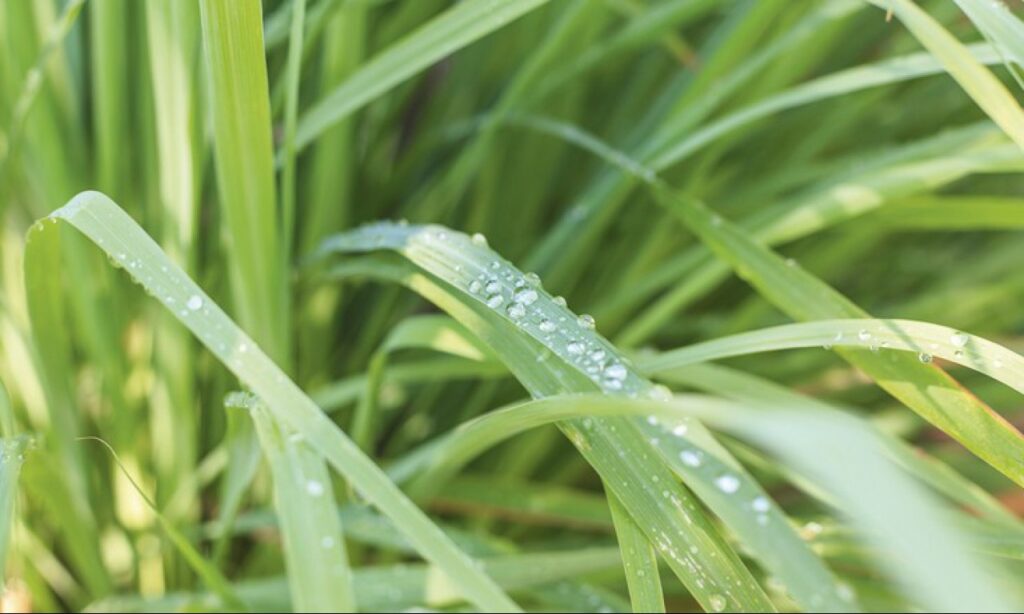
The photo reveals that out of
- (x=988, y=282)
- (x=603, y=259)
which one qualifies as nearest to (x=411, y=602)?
(x=603, y=259)

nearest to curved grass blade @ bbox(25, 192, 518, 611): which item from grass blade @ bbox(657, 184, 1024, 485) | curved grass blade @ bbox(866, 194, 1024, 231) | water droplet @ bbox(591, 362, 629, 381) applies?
water droplet @ bbox(591, 362, 629, 381)

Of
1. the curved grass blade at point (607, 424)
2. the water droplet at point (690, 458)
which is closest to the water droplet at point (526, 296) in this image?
the curved grass blade at point (607, 424)

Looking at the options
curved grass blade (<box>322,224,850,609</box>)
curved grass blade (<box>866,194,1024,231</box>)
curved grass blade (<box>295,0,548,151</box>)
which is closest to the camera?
curved grass blade (<box>322,224,850,609</box>)

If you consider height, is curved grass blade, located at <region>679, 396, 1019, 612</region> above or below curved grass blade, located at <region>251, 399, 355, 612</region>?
below

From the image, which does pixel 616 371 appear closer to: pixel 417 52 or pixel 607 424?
pixel 607 424

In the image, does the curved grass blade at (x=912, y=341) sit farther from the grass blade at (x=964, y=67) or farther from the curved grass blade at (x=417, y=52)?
the curved grass blade at (x=417, y=52)

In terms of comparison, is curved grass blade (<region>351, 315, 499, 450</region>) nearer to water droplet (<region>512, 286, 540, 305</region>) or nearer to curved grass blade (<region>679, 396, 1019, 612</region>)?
water droplet (<region>512, 286, 540, 305</region>)

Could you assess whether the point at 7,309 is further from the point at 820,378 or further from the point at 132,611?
the point at 820,378
